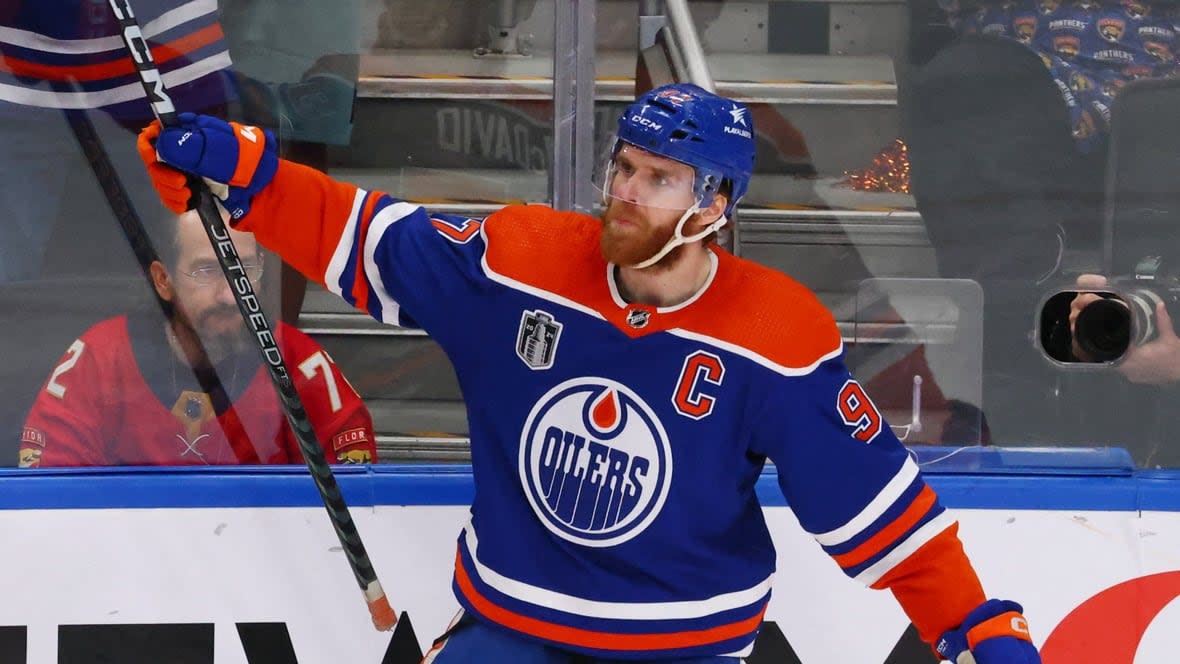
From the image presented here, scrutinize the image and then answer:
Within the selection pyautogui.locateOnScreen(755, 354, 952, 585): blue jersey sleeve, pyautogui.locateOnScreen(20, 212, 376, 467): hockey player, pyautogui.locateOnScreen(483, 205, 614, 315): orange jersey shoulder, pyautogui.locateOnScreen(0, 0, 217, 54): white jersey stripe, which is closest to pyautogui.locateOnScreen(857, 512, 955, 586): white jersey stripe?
pyautogui.locateOnScreen(755, 354, 952, 585): blue jersey sleeve

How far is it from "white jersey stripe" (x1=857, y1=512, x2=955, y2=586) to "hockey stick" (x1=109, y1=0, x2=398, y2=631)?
0.81m

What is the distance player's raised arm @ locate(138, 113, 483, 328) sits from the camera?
2.24 metres

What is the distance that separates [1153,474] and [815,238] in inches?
28.8

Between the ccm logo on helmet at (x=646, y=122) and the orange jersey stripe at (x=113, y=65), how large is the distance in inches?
34.2

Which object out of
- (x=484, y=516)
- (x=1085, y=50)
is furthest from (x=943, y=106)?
(x=484, y=516)

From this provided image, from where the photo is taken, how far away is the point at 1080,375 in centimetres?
271

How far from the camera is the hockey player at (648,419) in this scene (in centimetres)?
220

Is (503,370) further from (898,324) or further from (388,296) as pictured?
(898,324)

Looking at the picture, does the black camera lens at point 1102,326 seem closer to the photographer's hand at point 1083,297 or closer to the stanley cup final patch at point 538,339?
the photographer's hand at point 1083,297

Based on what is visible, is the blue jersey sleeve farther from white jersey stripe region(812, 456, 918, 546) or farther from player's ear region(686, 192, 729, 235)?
player's ear region(686, 192, 729, 235)

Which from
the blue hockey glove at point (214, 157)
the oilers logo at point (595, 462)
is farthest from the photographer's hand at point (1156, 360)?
the blue hockey glove at point (214, 157)

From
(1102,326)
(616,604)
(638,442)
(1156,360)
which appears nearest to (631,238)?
(638,442)

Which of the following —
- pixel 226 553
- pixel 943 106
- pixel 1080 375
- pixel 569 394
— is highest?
pixel 943 106

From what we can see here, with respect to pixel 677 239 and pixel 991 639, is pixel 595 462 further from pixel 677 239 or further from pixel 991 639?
pixel 991 639
